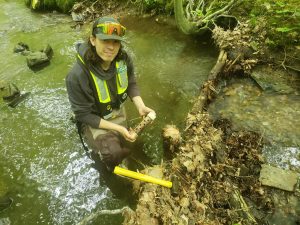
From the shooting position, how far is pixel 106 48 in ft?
11.5

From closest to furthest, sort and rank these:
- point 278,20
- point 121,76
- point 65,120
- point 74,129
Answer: point 121,76
point 74,129
point 65,120
point 278,20

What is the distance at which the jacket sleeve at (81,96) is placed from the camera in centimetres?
363

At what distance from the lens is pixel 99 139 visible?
4137 millimetres

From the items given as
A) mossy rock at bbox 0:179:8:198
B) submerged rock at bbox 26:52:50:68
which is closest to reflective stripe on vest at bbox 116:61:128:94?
mossy rock at bbox 0:179:8:198

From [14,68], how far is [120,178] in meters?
4.68

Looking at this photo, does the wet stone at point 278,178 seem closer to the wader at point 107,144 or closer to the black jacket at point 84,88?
the wader at point 107,144

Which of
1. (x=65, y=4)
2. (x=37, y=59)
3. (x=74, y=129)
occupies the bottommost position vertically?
(x=74, y=129)

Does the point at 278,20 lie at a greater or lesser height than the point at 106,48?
lesser

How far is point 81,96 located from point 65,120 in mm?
2112

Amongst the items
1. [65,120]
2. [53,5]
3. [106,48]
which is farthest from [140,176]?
[53,5]

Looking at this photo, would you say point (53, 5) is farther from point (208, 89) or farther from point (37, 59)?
point (208, 89)

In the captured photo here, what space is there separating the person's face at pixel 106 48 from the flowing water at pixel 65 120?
6.43 feet

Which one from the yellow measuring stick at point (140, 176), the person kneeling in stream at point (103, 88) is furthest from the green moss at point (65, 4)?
the yellow measuring stick at point (140, 176)

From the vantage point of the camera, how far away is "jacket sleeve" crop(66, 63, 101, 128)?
3.63 m
